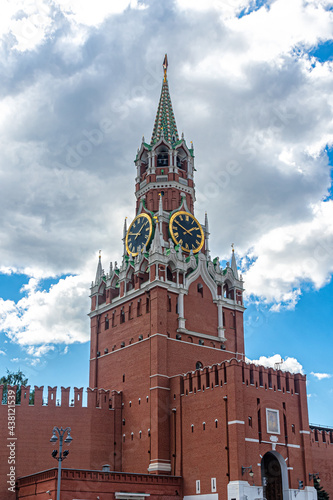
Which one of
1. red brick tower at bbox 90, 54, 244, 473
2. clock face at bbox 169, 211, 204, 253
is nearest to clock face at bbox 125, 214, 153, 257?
red brick tower at bbox 90, 54, 244, 473

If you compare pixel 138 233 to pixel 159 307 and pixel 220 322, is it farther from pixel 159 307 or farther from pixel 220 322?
pixel 220 322

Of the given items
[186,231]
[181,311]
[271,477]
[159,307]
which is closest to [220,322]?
[181,311]

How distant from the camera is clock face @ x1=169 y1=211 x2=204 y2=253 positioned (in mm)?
68938

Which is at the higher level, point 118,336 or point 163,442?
point 118,336

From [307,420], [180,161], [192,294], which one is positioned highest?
[180,161]

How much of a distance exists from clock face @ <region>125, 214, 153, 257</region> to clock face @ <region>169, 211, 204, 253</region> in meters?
2.66

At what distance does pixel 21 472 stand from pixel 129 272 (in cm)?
2361

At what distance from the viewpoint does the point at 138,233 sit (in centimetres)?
7031

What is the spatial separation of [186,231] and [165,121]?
16846 mm

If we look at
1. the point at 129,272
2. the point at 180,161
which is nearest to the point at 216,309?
the point at 129,272

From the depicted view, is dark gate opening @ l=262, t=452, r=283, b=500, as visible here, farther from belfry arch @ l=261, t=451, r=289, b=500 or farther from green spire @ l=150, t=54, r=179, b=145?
green spire @ l=150, t=54, r=179, b=145

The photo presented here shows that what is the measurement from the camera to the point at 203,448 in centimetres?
5216

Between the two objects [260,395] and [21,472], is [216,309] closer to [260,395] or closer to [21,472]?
[260,395]

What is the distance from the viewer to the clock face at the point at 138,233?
68.7 meters
